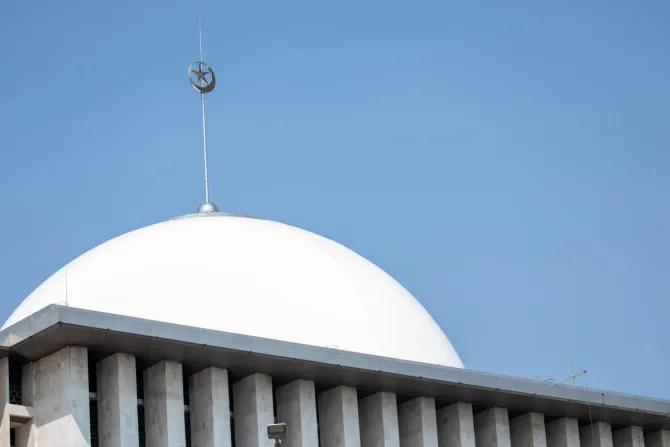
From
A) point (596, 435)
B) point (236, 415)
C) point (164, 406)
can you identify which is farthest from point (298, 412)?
point (596, 435)

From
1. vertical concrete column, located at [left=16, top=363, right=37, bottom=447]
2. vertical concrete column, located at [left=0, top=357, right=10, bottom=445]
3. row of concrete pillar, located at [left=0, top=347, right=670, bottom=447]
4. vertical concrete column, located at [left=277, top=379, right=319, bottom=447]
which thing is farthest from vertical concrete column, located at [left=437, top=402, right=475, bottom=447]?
vertical concrete column, located at [left=0, top=357, right=10, bottom=445]

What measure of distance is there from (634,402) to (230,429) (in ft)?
44.8

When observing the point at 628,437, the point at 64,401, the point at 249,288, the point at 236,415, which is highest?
the point at 249,288

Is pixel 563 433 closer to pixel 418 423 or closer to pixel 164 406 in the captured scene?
pixel 418 423

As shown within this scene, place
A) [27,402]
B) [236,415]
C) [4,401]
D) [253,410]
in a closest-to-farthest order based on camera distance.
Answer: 1. [4,401]
2. [27,402]
3. [253,410]
4. [236,415]

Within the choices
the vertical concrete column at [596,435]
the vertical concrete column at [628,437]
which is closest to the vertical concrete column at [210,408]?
the vertical concrete column at [596,435]

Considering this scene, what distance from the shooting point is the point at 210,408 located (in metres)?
39.6

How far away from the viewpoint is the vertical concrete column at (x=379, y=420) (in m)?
42.8

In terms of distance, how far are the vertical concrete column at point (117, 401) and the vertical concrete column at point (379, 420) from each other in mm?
7470

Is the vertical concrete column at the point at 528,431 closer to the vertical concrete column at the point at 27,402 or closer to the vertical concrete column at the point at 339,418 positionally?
the vertical concrete column at the point at 339,418

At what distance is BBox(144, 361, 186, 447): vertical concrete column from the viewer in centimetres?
3866

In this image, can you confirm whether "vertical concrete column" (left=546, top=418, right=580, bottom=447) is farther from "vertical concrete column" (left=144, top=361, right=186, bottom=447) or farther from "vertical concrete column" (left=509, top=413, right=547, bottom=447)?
"vertical concrete column" (left=144, top=361, right=186, bottom=447)

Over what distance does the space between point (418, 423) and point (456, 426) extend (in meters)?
1.50

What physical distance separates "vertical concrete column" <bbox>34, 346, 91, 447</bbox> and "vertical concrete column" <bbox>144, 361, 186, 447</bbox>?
186cm
